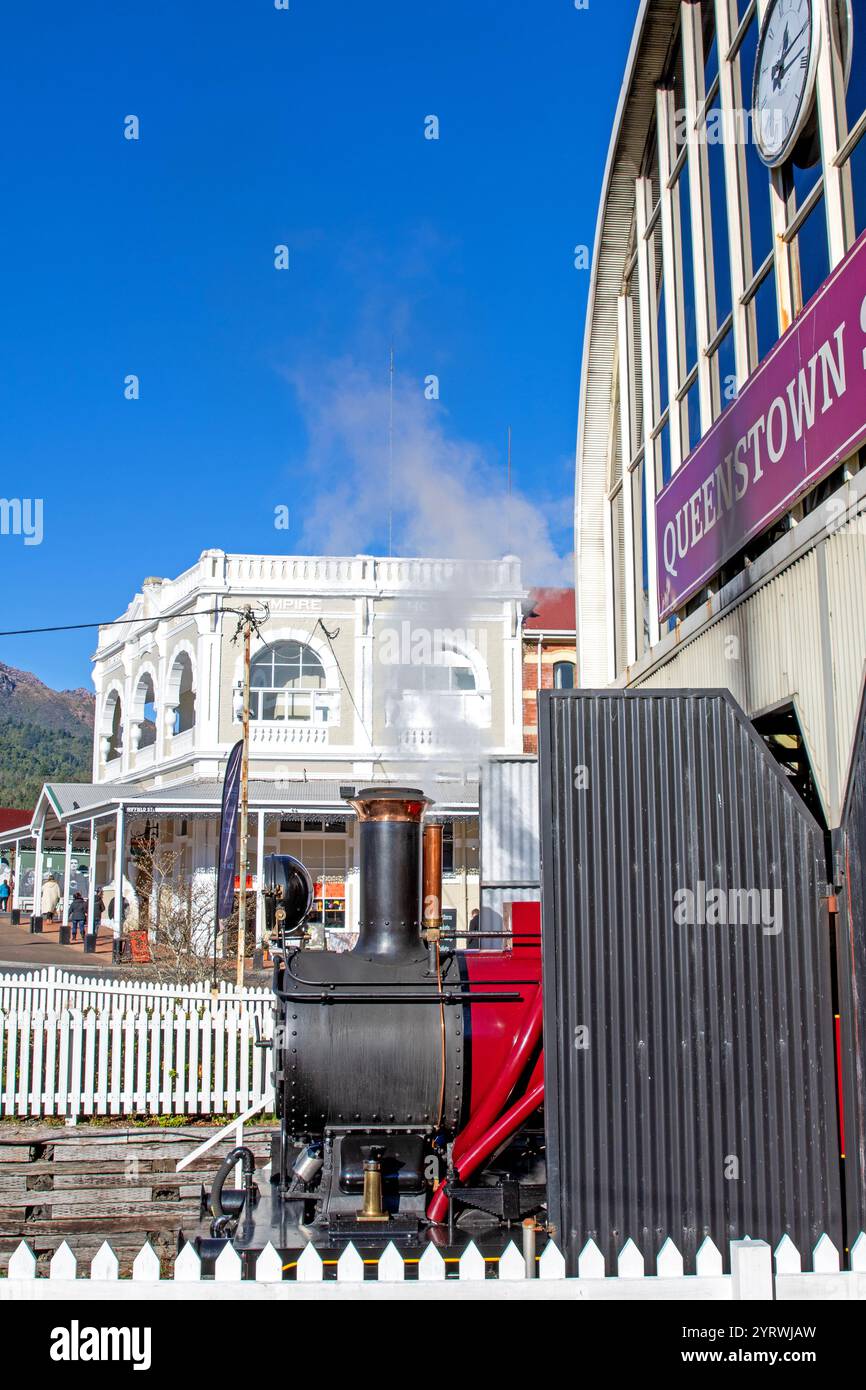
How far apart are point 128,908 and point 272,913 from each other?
26.0 meters

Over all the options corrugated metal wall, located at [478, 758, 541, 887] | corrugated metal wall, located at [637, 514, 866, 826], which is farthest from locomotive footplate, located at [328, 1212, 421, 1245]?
corrugated metal wall, located at [478, 758, 541, 887]

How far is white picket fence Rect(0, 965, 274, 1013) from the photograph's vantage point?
13477mm

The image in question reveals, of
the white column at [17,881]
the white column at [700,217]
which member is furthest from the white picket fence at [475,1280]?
the white column at [17,881]

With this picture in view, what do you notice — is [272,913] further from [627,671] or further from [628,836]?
[627,671]

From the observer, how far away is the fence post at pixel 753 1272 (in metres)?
4.63

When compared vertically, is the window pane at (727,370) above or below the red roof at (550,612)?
below

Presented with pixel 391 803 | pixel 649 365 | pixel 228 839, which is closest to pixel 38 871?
pixel 228 839

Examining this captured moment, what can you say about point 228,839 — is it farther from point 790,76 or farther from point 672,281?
point 790,76

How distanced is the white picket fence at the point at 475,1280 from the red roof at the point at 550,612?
2817 cm

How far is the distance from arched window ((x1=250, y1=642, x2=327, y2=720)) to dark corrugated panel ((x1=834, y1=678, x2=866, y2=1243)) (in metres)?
24.4

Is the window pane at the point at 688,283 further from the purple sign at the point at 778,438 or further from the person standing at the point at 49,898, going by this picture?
the person standing at the point at 49,898

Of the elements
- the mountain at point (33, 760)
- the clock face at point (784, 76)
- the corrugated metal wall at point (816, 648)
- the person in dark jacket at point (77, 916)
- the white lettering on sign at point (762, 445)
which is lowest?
the person in dark jacket at point (77, 916)
